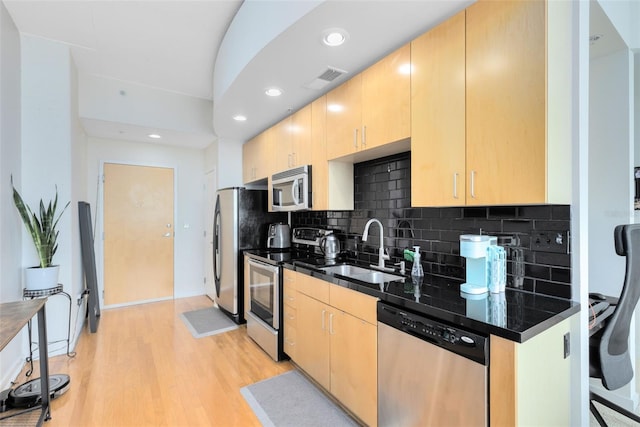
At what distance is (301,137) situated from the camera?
290 cm

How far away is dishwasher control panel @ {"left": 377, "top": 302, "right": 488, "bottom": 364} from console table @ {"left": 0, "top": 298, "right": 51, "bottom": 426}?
1.75 metres

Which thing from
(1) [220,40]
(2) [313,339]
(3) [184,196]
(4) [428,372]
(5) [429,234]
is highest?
(1) [220,40]

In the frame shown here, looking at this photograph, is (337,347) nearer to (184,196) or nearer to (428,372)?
(428,372)

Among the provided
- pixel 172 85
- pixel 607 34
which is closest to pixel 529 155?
A: pixel 607 34

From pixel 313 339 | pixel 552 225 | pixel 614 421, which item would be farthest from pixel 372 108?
pixel 614 421

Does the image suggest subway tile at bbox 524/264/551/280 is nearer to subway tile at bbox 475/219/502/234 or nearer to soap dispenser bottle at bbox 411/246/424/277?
subway tile at bbox 475/219/502/234

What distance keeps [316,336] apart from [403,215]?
44.3 inches

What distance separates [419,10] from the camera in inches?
62.3

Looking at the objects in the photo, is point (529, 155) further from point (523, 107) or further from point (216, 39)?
point (216, 39)

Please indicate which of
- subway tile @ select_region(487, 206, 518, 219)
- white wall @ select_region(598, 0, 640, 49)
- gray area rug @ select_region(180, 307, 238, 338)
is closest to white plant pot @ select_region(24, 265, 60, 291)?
gray area rug @ select_region(180, 307, 238, 338)

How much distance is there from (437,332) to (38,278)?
10.0 feet

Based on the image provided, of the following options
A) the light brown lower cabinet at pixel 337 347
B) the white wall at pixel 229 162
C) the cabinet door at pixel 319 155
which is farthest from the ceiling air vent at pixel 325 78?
the white wall at pixel 229 162

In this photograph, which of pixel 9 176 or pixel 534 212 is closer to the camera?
pixel 534 212

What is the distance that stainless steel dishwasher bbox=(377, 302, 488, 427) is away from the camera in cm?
120
